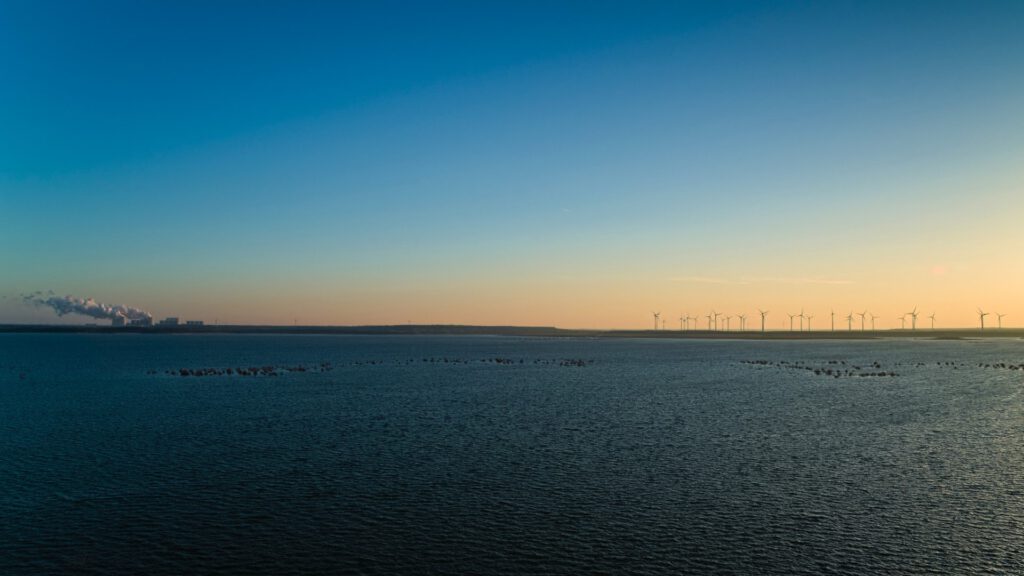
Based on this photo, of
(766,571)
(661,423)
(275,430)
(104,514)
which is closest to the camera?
(766,571)

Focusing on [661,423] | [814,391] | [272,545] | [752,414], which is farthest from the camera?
[814,391]

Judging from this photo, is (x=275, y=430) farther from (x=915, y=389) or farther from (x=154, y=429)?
(x=915, y=389)

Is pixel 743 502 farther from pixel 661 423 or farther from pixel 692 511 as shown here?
pixel 661 423

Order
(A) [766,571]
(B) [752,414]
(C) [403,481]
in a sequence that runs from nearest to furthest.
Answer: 1. (A) [766,571]
2. (C) [403,481]
3. (B) [752,414]

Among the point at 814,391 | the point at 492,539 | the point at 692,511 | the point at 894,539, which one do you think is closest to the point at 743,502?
the point at 692,511

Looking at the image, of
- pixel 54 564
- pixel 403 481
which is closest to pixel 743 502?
pixel 403 481

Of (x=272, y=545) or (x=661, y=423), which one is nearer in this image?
(x=272, y=545)
